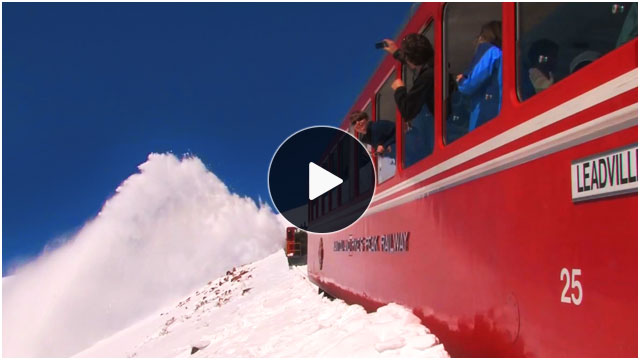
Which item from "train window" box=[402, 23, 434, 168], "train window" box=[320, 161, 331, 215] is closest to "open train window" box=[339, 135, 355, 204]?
"train window" box=[320, 161, 331, 215]

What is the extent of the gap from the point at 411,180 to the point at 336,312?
2593 mm

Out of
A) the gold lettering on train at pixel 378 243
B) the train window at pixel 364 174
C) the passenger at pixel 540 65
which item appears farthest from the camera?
the train window at pixel 364 174

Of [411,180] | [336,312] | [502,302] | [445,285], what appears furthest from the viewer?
[336,312]

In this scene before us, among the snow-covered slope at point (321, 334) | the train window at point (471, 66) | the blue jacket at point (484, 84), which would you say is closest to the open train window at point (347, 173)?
the snow-covered slope at point (321, 334)

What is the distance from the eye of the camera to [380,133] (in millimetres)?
5184

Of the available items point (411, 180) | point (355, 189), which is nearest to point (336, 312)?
point (355, 189)

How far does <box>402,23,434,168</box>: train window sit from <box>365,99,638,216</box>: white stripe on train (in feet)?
1.17

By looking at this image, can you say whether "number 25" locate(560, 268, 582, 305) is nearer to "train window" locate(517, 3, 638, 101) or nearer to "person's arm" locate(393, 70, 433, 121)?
"train window" locate(517, 3, 638, 101)

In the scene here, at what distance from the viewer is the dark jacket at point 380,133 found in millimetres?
4906

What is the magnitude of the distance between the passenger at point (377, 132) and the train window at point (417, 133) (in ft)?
1.25

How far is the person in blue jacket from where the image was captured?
289cm

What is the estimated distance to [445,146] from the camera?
3572 millimetres

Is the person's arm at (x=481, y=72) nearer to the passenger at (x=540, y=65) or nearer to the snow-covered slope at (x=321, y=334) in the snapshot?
the passenger at (x=540, y=65)

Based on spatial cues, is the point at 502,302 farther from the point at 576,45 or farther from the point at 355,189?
the point at 355,189
